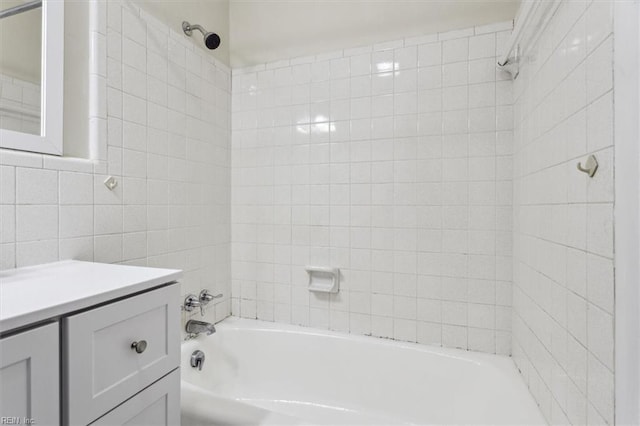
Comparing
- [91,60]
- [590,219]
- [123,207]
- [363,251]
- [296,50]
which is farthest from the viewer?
[296,50]

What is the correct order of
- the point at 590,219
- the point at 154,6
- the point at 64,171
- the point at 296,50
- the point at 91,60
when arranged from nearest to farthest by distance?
the point at 590,219
the point at 64,171
the point at 91,60
the point at 154,6
the point at 296,50

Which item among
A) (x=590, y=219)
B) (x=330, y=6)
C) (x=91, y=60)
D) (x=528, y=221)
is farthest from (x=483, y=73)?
(x=91, y=60)

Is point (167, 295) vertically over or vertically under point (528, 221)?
under

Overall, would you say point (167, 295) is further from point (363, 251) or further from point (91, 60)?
point (363, 251)

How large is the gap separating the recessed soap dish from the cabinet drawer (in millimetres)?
1008

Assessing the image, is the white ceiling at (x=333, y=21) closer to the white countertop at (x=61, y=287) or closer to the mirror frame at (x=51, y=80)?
the mirror frame at (x=51, y=80)

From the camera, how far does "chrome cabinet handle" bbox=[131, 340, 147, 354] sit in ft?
2.49

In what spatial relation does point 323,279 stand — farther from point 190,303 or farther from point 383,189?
point 190,303

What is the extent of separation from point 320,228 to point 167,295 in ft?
3.54

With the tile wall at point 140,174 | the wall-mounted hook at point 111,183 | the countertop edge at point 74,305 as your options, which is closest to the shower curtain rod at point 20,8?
the tile wall at point 140,174

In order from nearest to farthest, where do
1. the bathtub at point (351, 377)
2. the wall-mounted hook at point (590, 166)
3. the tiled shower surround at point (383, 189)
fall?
1. the wall-mounted hook at point (590, 166)
2. the bathtub at point (351, 377)
3. the tiled shower surround at point (383, 189)

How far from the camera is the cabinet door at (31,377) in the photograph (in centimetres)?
54

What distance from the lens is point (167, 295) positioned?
86 cm

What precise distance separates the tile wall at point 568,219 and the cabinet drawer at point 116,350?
1.04 m
